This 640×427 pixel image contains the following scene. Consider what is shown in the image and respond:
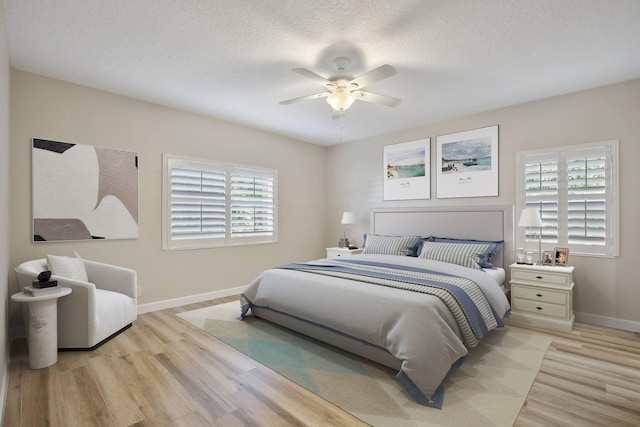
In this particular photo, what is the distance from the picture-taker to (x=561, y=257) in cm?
361

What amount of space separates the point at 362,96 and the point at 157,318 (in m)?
3.42

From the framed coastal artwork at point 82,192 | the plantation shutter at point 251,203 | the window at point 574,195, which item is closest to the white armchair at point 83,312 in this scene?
the framed coastal artwork at point 82,192

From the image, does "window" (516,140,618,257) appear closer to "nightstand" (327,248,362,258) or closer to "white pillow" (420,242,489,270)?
"white pillow" (420,242,489,270)

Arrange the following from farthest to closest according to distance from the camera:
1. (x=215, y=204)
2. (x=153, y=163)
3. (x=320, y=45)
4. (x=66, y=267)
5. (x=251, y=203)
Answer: (x=251, y=203)
(x=215, y=204)
(x=153, y=163)
(x=66, y=267)
(x=320, y=45)

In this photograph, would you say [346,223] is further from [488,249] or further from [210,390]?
[210,390]

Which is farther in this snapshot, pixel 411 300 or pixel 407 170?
pixel 407 170

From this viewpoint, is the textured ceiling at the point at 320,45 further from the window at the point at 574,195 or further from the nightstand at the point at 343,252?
the nightstand at the point at 343,252

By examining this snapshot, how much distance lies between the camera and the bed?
220 cm

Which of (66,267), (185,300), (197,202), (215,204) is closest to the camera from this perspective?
(66,267)

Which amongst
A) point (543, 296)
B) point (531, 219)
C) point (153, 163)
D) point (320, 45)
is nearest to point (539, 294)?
point (543, 296)

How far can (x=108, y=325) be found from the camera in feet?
9.84

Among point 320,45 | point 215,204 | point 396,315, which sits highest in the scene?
point 320,45

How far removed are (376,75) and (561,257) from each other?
301 centimetres

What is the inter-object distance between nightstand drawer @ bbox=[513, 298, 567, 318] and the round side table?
4.57 m
